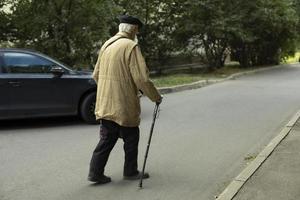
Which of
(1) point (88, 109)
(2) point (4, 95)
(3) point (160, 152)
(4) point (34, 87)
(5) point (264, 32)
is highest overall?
(5) point (264, 32)

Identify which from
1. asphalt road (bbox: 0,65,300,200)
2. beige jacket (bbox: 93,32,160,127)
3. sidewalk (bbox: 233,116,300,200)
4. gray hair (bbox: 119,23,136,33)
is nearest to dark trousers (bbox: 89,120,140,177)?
beige jacket (bbox: 93,32,160,127)

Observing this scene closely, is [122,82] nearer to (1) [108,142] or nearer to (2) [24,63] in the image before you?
(1) [108,142]

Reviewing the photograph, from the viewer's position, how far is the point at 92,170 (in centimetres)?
586

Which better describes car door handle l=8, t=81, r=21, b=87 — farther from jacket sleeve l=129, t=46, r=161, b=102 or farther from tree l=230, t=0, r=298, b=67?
tree l=230, t=0, r=298, b=67

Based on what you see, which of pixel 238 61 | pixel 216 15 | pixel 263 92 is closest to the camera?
pixel 263 92

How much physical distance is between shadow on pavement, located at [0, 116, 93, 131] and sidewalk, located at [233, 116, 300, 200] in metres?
4.45

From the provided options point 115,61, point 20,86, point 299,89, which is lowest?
point 299,89

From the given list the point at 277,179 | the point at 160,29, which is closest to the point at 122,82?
the point at 277,179

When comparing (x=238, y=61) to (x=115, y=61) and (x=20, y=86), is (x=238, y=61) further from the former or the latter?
(x=115, y=61)

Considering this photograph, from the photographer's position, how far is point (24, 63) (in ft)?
31.6

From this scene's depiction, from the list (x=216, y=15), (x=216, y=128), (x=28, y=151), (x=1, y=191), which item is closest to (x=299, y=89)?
(x=216, y=15)

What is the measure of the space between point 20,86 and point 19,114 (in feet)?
1.75

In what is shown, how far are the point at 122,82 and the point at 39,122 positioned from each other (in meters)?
5.13

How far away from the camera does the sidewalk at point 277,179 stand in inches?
207
